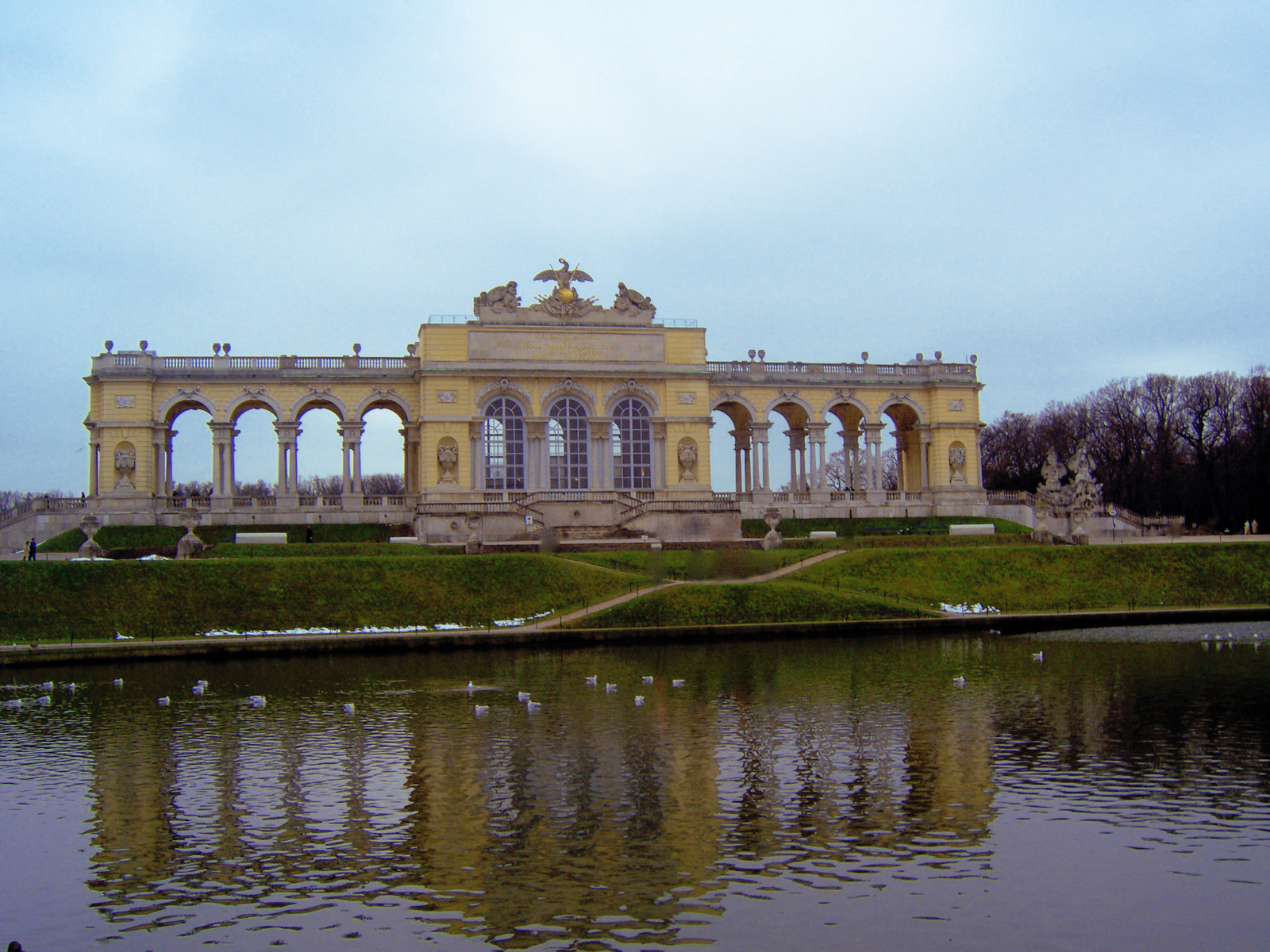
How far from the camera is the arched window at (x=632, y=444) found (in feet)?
202

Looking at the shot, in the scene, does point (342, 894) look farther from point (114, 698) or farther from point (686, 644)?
point (686, 644)

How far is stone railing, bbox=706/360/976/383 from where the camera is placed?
64.8m

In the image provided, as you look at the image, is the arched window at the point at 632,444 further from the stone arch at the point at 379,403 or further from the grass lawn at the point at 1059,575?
the grass lawn at the point at 1059,575

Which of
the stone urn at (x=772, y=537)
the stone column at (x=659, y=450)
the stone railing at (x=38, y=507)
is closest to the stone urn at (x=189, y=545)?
the stone railing at (x=38, y=507)

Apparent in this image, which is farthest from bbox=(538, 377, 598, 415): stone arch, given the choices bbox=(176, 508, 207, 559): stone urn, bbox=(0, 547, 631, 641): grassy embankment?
bbox=(176, 508, 207, 559): stone urn

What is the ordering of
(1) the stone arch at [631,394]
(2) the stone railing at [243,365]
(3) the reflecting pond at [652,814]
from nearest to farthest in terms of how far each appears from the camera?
(3) the reflecting pond at [652,814] < (2) the stone railing at [243,365] < (1) the stone arch at [631,394]

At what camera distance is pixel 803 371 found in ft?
216

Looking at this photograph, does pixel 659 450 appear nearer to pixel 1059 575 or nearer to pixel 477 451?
pixel 477 451

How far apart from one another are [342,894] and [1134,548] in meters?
42.0

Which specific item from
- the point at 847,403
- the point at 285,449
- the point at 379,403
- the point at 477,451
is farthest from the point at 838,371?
the point at 285,449

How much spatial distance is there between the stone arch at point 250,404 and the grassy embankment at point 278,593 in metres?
21.6

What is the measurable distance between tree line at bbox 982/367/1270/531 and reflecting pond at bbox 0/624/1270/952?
55.4 meters

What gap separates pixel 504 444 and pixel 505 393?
2886 mm

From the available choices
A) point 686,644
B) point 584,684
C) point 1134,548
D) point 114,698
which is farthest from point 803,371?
point 114,698
